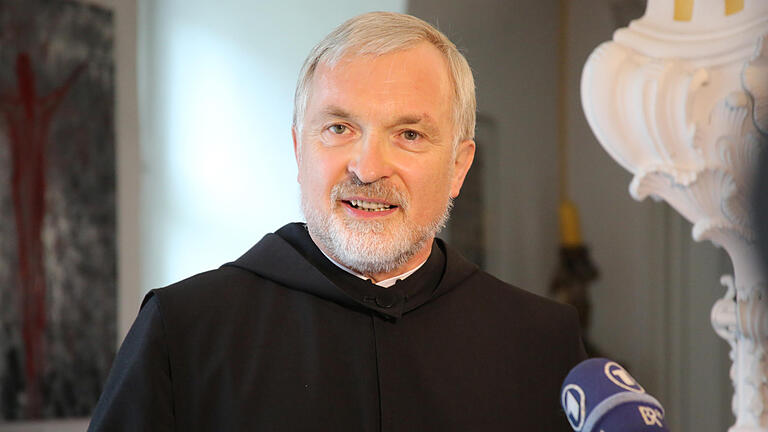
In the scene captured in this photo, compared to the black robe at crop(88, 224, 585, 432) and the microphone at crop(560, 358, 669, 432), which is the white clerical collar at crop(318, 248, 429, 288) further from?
the microphone at crop(560, 358, 669, 432)

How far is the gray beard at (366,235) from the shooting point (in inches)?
69.4

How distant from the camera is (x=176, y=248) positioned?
4.58 meters

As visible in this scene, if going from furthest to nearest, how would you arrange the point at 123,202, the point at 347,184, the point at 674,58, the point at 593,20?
the point at 593,20 → the point at 123,202 → the point at 674,58 → the point at 347,184

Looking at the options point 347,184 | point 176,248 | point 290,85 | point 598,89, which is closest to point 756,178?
point 347,184

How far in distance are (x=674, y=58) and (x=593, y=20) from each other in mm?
3132

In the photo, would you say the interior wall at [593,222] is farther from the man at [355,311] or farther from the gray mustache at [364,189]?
the gray mustache at [364,189]

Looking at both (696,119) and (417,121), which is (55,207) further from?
(696,119)

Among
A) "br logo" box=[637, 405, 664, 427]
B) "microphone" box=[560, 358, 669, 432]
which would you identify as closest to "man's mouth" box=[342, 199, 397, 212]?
"microphone" box=[560, 358, 669, 432]

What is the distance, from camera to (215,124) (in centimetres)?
449

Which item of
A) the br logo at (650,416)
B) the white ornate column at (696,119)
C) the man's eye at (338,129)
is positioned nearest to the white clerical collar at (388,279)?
the man's eye at (338,129)

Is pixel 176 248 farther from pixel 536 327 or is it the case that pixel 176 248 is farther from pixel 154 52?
pixel 536 327

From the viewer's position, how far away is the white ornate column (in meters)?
1.77

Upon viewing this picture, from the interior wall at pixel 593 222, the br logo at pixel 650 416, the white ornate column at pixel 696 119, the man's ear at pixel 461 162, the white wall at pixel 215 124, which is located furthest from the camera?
the interior wall at pixel 593 222

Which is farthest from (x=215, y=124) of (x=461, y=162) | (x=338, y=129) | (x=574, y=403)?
(x=574, y=403)
